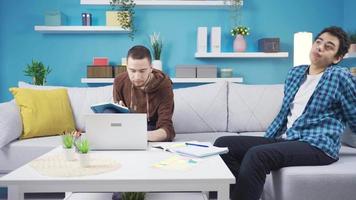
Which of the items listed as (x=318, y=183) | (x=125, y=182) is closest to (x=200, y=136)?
(x=318, y=183)

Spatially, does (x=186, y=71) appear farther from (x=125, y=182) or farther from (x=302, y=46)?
(x=125, y=182)

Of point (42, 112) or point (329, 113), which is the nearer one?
→ point (329, 113)

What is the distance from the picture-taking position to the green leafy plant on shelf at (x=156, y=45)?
355 cm

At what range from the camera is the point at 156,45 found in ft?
11.7

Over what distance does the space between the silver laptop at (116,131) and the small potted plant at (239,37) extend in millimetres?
2204

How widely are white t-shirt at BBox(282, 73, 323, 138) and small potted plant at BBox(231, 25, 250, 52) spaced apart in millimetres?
1532

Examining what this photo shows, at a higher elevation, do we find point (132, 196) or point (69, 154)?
point (69, 154)

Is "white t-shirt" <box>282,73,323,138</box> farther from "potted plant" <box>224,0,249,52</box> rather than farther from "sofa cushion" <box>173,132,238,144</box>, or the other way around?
"potted plant" <box>224,0,249,52</box>

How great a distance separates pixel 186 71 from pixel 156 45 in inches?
15.6

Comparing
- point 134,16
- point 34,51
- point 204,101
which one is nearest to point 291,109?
point 204,101

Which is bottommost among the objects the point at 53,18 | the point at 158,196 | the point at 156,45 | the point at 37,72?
the point at 158,196

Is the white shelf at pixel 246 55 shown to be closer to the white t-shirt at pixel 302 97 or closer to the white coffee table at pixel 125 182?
the white t-shirt at pixel 302 97

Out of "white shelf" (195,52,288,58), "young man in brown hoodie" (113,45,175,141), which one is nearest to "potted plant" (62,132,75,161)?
"young man in brown hoodie" (113,45,175,141)

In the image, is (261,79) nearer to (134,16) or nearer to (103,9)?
(134,16)
